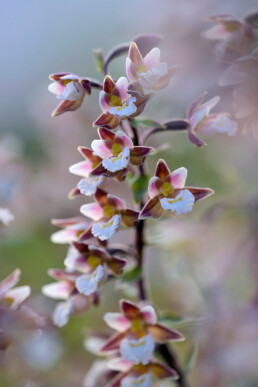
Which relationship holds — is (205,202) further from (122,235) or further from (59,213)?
(59,213)

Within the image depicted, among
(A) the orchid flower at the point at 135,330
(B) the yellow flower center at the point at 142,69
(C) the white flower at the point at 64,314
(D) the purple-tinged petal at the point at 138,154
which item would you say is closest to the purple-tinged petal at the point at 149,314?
(A) the orchid flower at the point at 135,330

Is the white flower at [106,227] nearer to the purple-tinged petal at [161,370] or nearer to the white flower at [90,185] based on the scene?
the white flower at [90,185]

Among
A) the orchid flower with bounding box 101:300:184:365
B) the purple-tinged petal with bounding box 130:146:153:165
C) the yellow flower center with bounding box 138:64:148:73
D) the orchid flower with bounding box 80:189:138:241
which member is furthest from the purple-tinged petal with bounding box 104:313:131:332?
the yellow flower center with bounding box 138:64:148:73

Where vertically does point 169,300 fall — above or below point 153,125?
below

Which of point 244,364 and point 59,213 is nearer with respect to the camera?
point 244,364

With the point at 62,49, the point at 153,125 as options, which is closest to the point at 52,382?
the point at 153,125

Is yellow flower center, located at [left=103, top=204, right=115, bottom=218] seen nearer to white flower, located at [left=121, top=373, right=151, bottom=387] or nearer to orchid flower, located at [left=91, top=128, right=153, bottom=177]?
orchid flower, located at [left=91, top=128, right=153, bottom=177]

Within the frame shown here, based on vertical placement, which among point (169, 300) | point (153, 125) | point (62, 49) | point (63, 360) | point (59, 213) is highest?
point (153, 125)
